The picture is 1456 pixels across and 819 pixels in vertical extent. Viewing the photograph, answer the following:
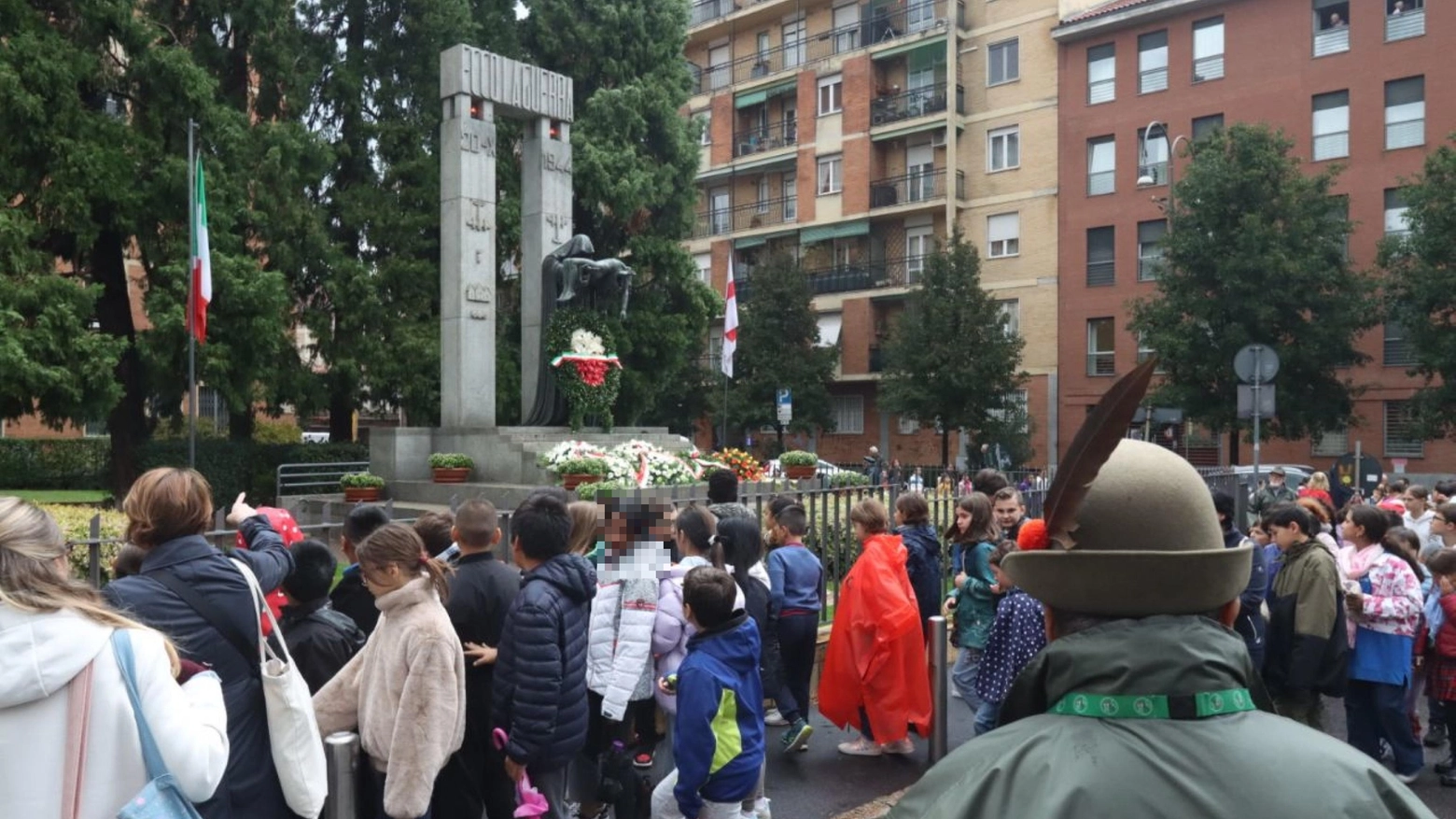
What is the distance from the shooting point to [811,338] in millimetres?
41312

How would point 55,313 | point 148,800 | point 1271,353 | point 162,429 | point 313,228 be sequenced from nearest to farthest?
point 148,800 < point 1271,353 < point 55,313 < point 313,228 < point 162,429

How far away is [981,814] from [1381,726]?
21.3ft

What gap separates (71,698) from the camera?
2498 millimetres

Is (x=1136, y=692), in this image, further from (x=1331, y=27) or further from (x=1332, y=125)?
(x=1331, y=27)

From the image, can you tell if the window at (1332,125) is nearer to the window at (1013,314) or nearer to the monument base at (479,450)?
the window at (1013,314)

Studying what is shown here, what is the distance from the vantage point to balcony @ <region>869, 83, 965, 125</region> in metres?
41.6

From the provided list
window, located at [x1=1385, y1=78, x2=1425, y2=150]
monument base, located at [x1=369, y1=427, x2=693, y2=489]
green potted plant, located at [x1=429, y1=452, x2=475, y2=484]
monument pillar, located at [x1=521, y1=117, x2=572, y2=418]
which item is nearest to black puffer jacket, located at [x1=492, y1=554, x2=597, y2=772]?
monument base, located at [x1=369, y1=427, x2=693, y2=489]

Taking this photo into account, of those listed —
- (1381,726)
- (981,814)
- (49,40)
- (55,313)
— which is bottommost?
(1381,726)

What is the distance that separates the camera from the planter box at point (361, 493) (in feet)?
58.5

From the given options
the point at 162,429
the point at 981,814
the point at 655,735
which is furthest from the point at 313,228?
the point at 981,814

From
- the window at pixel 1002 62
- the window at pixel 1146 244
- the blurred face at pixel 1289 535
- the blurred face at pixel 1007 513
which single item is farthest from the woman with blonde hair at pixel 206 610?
the window at pixel 1002 62

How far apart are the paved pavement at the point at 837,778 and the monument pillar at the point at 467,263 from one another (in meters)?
12.6

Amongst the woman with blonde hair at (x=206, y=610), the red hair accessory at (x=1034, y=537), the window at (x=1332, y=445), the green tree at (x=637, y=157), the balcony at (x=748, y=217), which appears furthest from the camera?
the balcony at (x=748, y=217)

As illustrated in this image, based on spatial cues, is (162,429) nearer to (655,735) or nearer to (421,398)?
(421,398)
